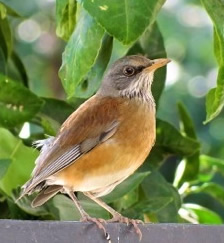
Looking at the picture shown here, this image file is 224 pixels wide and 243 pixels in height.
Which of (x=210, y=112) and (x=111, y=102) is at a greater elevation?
(x=210, y=112)

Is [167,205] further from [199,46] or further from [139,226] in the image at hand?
[199,46]

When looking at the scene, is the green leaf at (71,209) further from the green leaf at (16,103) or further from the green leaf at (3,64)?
the green leaf at (3,64)

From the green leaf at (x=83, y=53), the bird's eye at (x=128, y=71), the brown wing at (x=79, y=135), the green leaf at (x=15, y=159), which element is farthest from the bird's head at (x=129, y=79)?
the green leaf at (x=83, y=53)

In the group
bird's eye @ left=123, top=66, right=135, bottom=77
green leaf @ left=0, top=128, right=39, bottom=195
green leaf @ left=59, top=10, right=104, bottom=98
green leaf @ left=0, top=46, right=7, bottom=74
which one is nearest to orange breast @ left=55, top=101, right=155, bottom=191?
green leaf @ left=0, top=128, right=39, bottom=195

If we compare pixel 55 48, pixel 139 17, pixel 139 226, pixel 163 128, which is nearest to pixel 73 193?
pixel 163 128

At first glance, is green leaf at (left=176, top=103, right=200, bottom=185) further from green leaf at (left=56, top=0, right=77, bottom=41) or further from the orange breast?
green leaf at (left=56, top=0, right=77, bottom=41)
